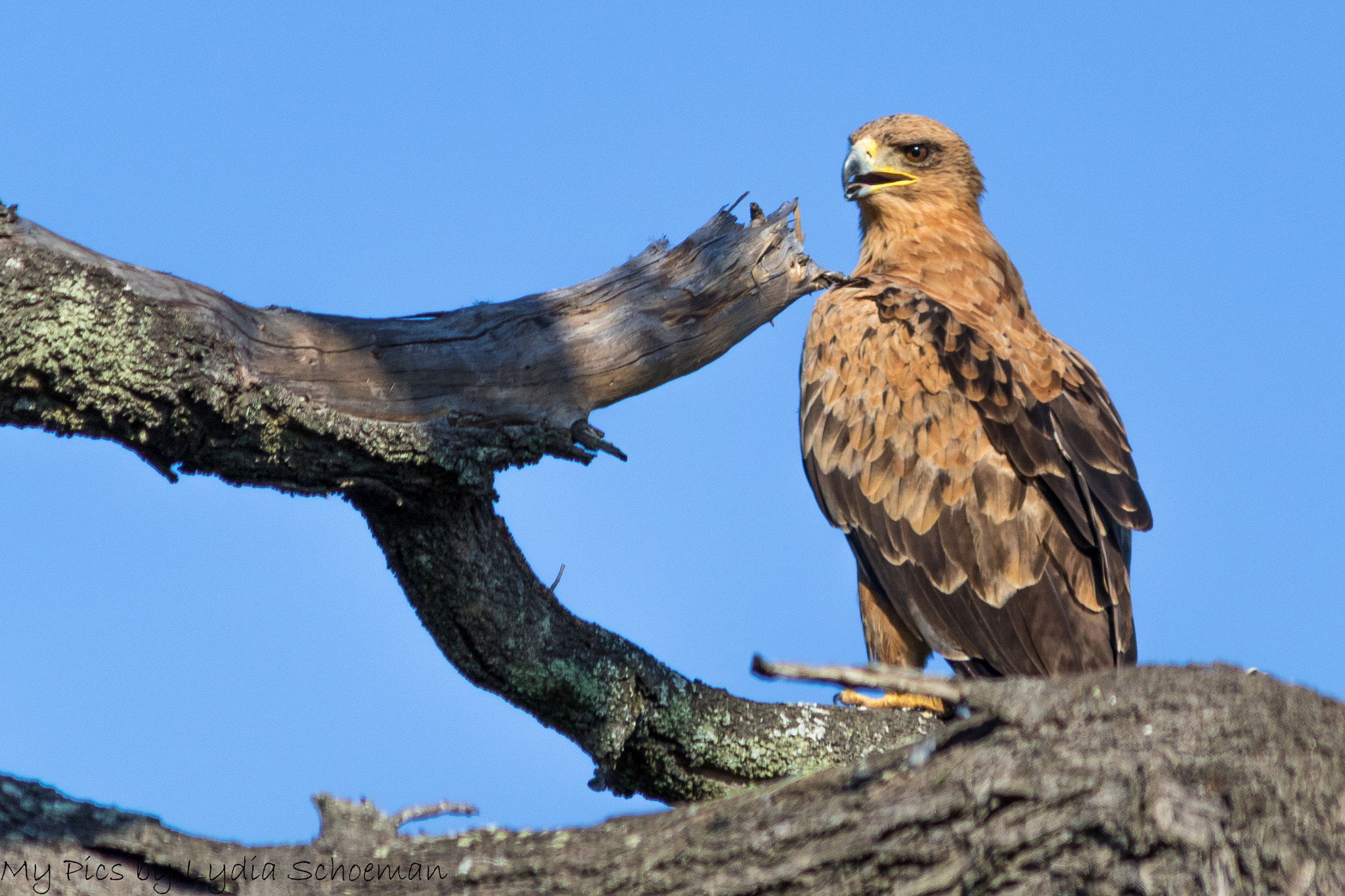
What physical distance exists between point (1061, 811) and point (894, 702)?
2.33 meters

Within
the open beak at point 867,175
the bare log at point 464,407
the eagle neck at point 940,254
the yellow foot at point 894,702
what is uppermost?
the open beak at point 867,175

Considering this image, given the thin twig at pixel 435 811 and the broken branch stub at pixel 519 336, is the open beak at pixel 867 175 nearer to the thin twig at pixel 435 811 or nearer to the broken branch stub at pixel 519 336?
the broken branch stub at pixel 519 336

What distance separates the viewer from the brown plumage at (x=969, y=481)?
4781 millimetres

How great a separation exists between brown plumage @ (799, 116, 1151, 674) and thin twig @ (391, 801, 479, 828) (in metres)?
2.24

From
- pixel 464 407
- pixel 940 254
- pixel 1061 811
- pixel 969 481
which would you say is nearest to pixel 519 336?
pixel 464 407

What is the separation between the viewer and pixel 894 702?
4652 mm

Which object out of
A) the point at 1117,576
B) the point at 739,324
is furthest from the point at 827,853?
the point at 1117,576

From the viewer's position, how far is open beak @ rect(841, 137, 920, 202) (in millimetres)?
6496

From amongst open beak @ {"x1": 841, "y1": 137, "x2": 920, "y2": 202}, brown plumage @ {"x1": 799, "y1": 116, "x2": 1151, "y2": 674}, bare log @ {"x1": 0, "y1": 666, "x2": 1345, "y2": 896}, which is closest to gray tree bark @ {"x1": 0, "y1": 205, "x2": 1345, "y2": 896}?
bare log @ {"x1": 0, "y1": 666, "x2": 1345, "y2": 896}

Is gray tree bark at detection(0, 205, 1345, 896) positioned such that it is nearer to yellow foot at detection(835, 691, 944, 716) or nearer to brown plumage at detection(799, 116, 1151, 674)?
yellow foot at detection(835, 691, 944, 716)

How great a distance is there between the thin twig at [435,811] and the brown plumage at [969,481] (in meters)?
2.24

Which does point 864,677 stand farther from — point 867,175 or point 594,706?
point 867,175

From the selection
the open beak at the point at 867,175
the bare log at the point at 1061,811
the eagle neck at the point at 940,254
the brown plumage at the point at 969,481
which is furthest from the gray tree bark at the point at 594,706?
the open beak at the point at 867,175

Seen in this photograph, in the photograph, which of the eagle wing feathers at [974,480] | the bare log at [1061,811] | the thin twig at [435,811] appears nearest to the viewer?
the bare log at [1061,811]
